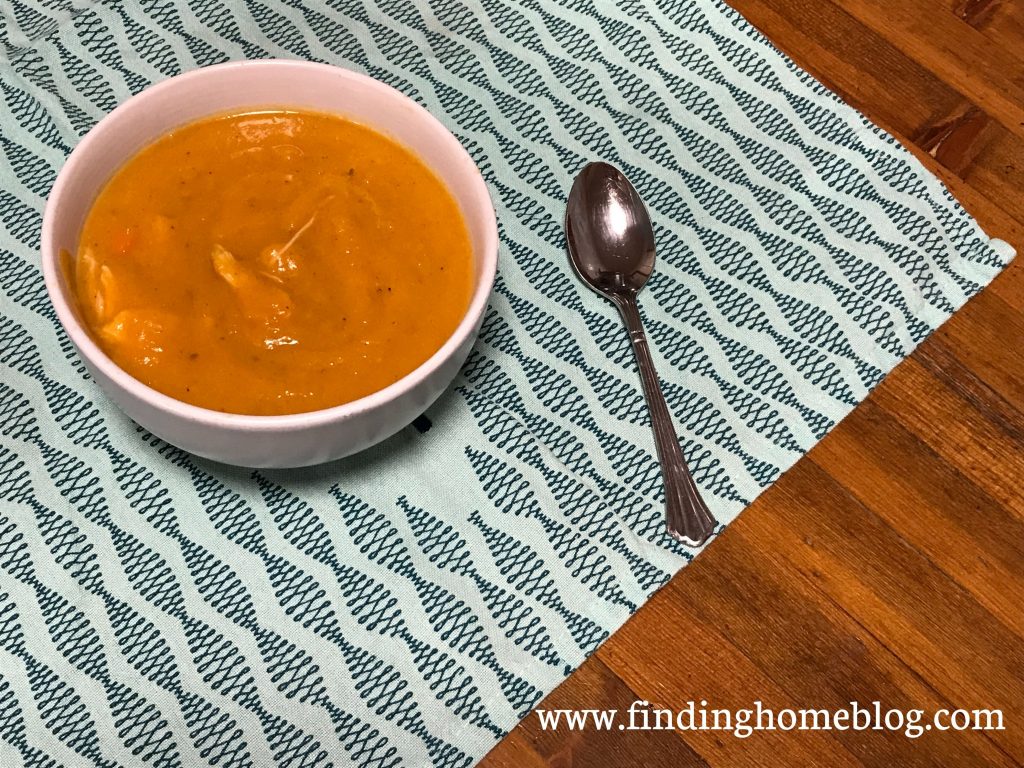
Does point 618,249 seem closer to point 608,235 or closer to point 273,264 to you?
point 608,235

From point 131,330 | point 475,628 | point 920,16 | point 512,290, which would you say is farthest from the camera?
point 920,16

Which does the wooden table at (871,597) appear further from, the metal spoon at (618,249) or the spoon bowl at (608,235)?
the spoon bowl at (608,235)

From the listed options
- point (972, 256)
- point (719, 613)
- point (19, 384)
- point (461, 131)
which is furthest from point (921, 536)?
point (19, 384)

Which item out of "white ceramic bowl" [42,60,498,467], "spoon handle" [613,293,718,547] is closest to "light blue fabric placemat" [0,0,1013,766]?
"spoon handle" [613,293,718,547]

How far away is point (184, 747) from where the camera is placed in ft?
2.91

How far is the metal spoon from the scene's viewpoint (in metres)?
1.04

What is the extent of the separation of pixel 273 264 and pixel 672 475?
0.42m

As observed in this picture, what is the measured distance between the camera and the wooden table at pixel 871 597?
A: 934 mm

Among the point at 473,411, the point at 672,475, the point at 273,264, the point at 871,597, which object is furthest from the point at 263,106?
the point at 871,597

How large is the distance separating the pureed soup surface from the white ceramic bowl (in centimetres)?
2

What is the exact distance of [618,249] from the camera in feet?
3.60

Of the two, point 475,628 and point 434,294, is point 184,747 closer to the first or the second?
point 475,628

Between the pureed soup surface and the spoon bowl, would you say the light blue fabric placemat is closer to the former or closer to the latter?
the spoon bowl

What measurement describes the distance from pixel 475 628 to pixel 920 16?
36.6 inches
